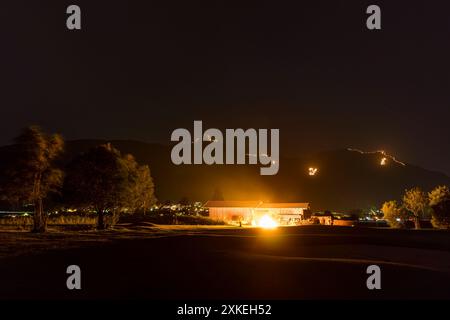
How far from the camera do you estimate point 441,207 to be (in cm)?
5025

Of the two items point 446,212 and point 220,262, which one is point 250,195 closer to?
point 446,212

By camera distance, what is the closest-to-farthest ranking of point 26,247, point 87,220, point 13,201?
point 26,247, point 13,201, point 87,220

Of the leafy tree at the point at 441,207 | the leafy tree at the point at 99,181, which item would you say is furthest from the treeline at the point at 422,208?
the leafy tree at the point at 99,181

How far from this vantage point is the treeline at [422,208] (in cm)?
5025

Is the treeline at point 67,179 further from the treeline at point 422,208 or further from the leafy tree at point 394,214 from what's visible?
the treeline at point 422,208

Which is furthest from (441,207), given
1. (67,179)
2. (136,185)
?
(67,179)

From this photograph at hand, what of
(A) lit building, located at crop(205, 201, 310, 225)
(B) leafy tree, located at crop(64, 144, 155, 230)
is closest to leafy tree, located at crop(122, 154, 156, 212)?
(B) leafy tree, located at crop(64, 144, 155, 230)

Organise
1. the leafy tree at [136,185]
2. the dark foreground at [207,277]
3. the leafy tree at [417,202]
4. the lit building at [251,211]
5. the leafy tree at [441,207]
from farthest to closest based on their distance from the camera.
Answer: the lit building at [251,211] → the leafy tree at [417,202] → the leafy tree at [441,207] → the leafy tree at [136,185] → the dark foreground at [207,277]

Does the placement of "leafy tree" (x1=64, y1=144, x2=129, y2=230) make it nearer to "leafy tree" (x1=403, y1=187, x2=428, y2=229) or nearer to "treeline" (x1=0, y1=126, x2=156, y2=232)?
"treeline" (x1=0, y1=126, x2=156, y2=232)

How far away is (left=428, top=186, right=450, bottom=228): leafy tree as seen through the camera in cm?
4988

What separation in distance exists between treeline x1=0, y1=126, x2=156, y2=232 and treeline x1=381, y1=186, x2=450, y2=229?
33.4 meters

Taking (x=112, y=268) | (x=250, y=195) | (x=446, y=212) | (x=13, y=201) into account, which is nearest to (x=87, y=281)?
(x=112, y=268)

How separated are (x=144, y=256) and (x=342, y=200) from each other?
177506 mm
